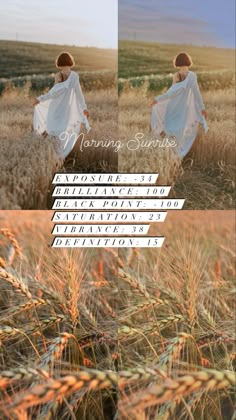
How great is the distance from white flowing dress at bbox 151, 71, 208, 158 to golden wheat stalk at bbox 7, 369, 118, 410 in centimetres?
108

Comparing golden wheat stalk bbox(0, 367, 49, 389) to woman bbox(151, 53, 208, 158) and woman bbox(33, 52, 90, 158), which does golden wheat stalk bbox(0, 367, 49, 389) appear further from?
woman bbox(151, 53, 208, 158)

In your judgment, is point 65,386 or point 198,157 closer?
point 65,386

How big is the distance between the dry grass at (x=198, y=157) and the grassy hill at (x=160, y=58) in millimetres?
101

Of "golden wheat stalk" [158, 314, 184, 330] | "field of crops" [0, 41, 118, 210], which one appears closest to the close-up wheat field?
"field of crops" [0, 41, 118, 210]

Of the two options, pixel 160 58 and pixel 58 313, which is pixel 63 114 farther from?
pixel 58 313

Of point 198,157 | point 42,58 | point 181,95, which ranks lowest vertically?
point 198,157

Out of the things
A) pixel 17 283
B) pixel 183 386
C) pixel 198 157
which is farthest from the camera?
pixel 198 157

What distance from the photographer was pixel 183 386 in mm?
3816

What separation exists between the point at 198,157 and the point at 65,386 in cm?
121

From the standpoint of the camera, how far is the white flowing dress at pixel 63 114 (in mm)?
3988

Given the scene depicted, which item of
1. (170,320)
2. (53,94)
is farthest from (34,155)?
(170,320)

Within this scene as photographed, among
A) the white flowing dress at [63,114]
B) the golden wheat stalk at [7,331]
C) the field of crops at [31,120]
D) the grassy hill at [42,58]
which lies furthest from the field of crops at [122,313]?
the grassy hill at [42,58]

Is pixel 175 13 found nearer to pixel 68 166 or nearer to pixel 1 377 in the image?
pixel 68 166

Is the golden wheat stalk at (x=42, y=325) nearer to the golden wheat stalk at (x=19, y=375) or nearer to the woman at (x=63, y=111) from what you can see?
the golden wheat stalk at (x=19, y=375)
